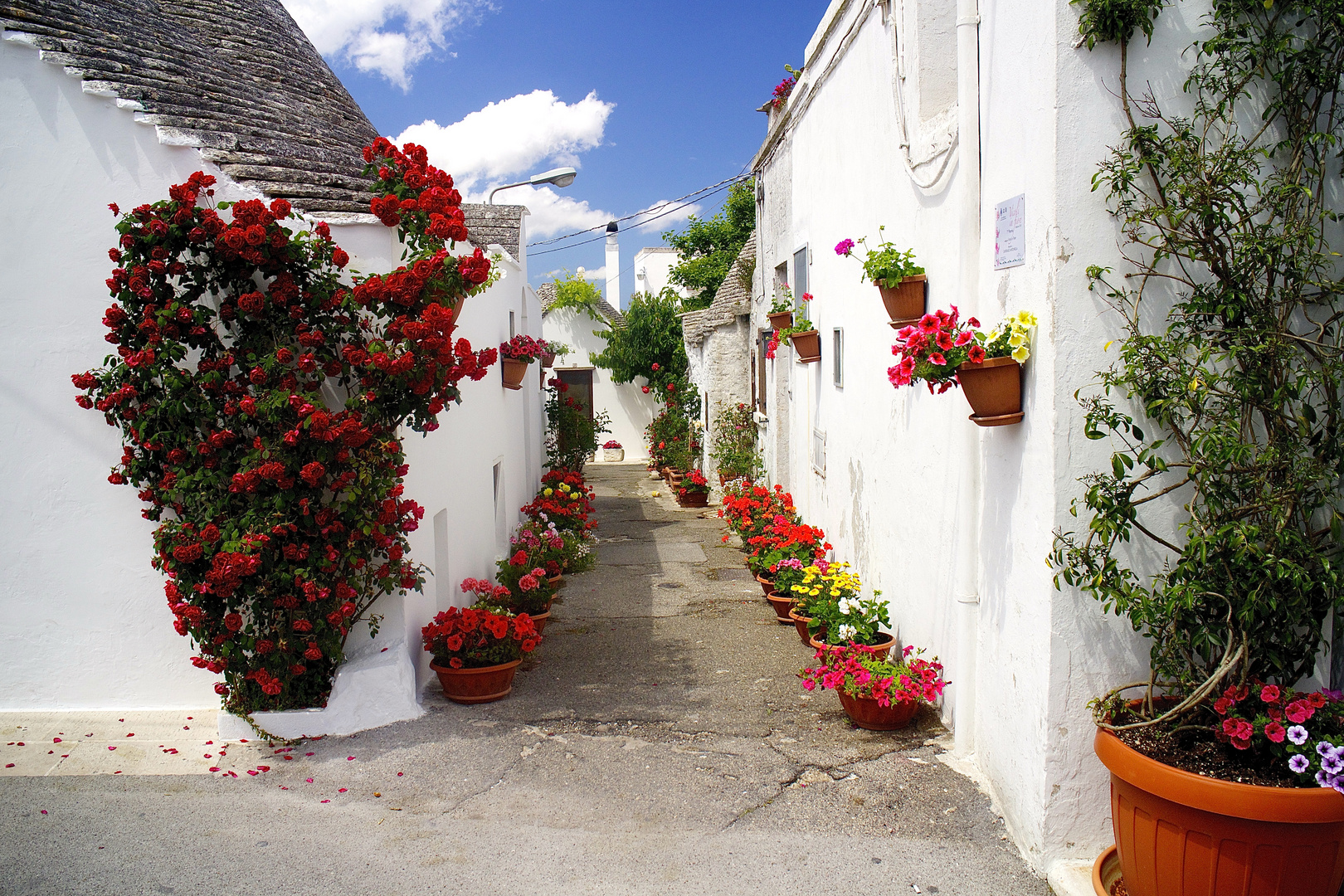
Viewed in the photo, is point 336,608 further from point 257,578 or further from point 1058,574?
point 1058,574

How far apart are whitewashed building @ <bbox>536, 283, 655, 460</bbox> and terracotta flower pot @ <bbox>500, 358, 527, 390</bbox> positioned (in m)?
13.1

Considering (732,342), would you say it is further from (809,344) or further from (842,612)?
(842,612)

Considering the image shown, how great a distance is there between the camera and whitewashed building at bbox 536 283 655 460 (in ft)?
74.4

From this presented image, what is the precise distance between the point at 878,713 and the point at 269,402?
3.81 metres

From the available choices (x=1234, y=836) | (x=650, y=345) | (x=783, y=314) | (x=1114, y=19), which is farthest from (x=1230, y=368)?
(x=650, y=345)

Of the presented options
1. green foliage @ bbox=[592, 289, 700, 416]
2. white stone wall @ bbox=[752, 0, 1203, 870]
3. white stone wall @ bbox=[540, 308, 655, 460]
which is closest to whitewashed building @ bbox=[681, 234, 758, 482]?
green foliage @ bbox=[592, 289, 700, 416]

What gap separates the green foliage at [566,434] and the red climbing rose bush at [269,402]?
10.7 meters

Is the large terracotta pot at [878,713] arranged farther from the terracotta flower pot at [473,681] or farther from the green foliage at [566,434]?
the green foliage at [566,434]

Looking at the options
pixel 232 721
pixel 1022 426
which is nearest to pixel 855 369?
pixel 1022 426

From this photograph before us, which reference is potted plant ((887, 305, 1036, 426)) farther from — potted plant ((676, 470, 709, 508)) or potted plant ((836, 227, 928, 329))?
potted plant ((676, 470, 709, 508))

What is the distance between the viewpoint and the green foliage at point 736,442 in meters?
13.8

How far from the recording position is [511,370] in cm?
916

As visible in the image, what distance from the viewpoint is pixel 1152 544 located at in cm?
331

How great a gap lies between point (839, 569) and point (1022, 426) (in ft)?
9.87
